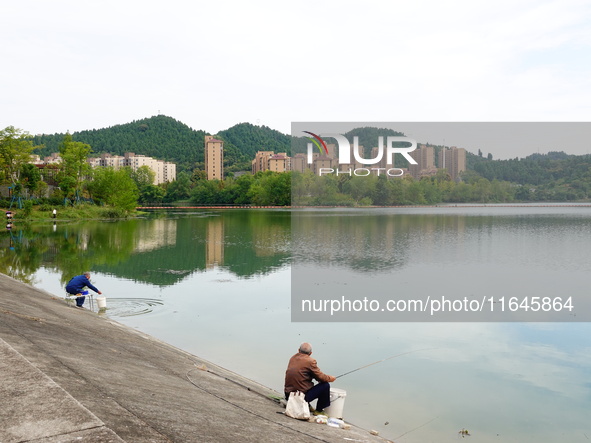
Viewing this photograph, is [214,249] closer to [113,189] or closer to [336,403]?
[336,403]

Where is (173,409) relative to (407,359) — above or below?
above

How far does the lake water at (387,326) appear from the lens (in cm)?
1003

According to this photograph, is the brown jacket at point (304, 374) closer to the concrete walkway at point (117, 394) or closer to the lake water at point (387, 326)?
the concrete walkway at point (117, 394)

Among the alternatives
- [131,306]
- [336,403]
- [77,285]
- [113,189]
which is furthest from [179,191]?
[336,403]

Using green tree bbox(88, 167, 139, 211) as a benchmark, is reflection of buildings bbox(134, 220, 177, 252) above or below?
below

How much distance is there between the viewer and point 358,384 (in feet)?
37.2

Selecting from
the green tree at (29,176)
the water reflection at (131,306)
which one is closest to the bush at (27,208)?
the green tree at (29,176)

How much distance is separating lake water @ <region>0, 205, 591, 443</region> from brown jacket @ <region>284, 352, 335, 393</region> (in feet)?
5.34

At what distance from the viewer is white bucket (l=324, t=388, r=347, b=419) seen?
8.63m

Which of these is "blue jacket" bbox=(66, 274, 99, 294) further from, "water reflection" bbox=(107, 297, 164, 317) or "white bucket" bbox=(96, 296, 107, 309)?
"water reflection" bbox=(107, 297, 164, 317)

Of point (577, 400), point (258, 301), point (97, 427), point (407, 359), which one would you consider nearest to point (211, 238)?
point (258, 301)

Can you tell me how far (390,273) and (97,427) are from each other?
2223 centimetres

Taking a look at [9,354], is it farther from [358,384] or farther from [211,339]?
[211,339]

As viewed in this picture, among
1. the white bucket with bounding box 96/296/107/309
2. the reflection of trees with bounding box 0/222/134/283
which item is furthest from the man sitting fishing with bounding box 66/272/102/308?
the reflection of trees with bounding box 0/222/134/283
